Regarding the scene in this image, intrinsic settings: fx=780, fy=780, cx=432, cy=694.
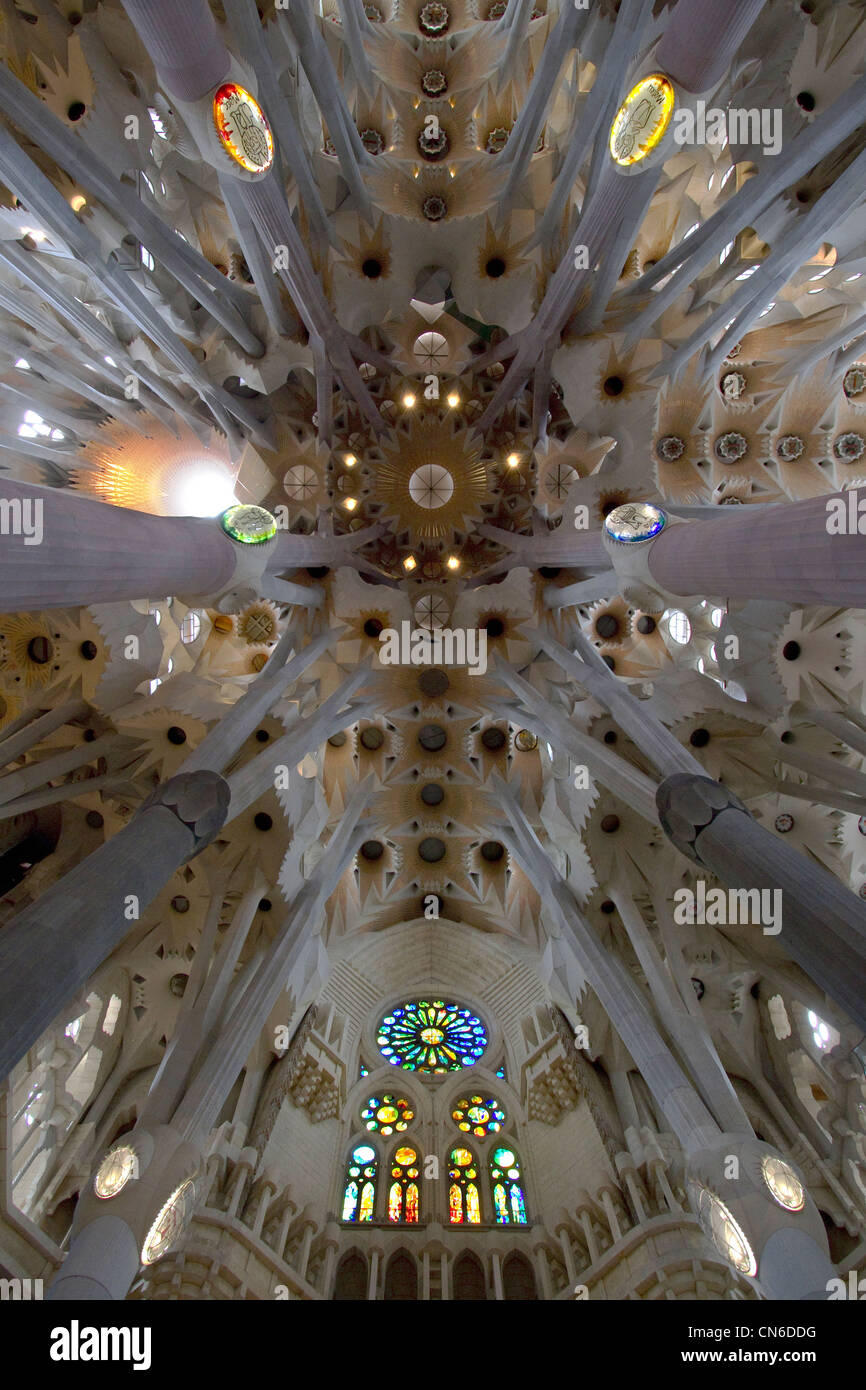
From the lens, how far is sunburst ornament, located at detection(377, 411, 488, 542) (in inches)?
746

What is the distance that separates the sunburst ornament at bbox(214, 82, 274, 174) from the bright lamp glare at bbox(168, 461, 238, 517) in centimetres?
692

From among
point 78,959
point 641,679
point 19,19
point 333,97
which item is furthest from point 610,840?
point 19,19

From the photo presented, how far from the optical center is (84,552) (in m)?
6.12

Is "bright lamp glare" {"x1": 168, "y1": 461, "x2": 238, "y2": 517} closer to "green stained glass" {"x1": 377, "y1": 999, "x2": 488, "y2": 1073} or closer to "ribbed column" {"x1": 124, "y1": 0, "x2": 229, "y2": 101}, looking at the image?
"ribbed column" {"x1": 124, "y1": 0, "x2": 229, "y2": 101}

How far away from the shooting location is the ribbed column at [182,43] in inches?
296

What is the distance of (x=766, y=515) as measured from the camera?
699 centimetres

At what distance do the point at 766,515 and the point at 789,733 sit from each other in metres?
9.14

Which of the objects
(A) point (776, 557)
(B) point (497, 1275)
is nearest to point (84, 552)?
(A) point (776, 557)

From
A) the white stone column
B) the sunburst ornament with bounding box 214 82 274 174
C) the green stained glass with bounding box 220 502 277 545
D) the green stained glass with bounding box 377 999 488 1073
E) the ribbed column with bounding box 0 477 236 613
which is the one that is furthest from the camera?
the green stained glass with bounding box 377 999 488 1073

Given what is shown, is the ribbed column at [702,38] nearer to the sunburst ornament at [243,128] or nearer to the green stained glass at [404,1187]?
the sunburst ornament at [243,128]

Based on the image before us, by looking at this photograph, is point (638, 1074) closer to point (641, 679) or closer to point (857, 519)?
point (641, 679)

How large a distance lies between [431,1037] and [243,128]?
17.5m

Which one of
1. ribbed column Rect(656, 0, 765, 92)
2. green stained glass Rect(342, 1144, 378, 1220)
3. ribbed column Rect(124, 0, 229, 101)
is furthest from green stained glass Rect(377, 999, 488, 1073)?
ribbed column Rect(656, 0, 765, 92)

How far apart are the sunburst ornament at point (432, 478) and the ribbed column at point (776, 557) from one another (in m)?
11.4
